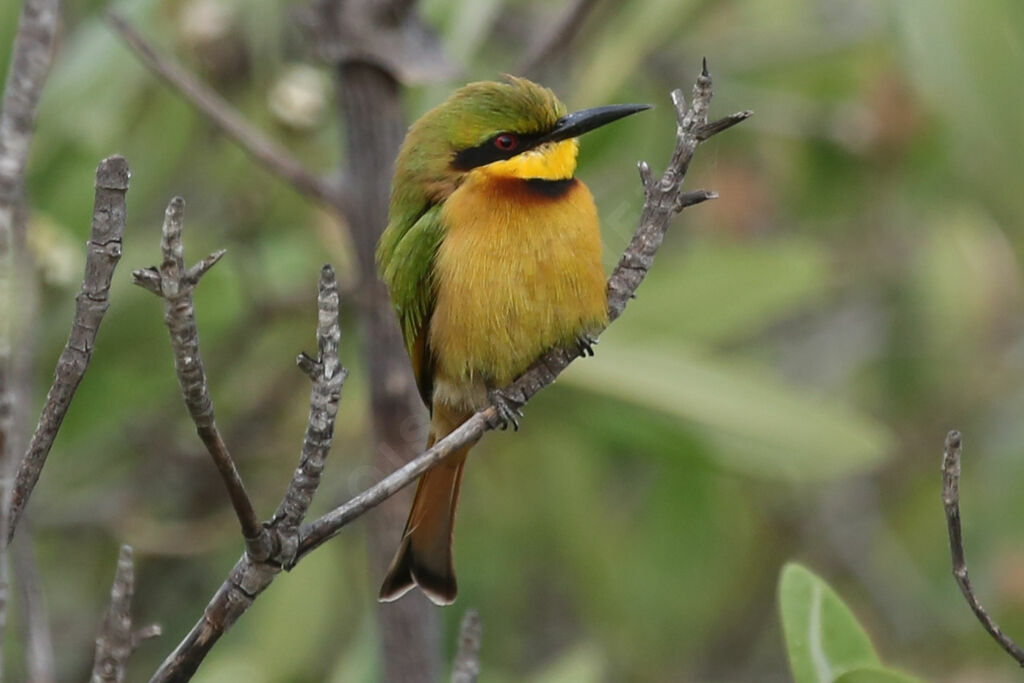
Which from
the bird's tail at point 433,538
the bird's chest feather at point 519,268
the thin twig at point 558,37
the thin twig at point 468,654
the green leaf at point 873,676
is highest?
the thin twig at point 558,37

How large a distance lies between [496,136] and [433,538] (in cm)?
52

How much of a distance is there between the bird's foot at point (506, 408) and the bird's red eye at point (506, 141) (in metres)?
0.32

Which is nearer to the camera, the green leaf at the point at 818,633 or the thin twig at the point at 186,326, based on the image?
the thin twig at the point at 186,326

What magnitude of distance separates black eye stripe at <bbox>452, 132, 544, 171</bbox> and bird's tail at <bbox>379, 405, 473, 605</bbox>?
347mm

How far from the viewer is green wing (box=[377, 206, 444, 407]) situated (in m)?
2.04

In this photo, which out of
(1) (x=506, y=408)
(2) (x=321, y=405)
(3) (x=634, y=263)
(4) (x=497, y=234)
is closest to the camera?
(2) (x=321, y=405)

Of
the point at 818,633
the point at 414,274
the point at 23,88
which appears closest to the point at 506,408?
the point at 414,274

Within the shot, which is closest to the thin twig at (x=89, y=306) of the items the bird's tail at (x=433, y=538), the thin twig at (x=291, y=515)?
the thin twig at (x=291, y=515)

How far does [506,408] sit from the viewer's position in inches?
74.5

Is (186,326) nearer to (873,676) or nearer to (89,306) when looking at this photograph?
(89,306)

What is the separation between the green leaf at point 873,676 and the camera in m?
1.37

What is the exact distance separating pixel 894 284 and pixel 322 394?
276 centimetres

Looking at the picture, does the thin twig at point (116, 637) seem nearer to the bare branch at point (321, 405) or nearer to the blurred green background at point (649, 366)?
the bare branch at point (321, 405)

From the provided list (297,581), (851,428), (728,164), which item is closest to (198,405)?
(851,428)
